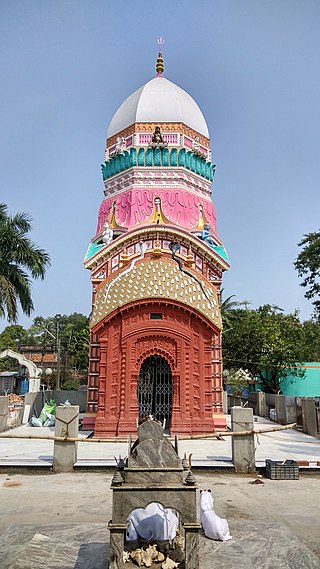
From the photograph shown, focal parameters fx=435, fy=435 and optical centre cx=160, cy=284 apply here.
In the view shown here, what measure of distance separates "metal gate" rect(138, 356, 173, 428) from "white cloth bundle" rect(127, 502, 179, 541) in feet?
39.0

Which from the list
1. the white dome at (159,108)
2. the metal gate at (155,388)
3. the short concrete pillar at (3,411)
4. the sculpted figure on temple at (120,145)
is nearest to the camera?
the short concrete pillar at (3,411)

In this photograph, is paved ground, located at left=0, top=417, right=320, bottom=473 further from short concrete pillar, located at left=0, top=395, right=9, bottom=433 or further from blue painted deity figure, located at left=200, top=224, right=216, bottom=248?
blue painted deity figure, located at left=200, top=224, right=216, bottom=248

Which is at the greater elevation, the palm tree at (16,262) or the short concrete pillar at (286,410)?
the palm tree at (16,262)

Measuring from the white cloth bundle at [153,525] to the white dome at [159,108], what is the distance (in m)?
21.6

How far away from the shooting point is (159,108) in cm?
2403

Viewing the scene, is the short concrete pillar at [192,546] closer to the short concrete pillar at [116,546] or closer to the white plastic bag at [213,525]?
the short concrete pillar at [116,546]

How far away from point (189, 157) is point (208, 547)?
66.4 ft

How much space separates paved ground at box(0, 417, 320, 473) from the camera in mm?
11617

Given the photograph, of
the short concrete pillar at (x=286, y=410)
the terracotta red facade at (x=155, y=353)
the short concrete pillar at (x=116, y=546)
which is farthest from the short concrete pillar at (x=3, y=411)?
the short concrete pillar at (x=116, y=546)

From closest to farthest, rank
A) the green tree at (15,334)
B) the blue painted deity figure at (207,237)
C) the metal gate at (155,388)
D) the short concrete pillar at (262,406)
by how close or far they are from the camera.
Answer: the metal gate at (155,388) → the blue painted deity figure at (207,237) → the short concrete pillar at (262,406) → the green tree at (15,334)

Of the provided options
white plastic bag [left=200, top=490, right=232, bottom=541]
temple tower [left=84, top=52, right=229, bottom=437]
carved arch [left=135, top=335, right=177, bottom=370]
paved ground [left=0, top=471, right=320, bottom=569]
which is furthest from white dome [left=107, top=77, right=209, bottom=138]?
white plastic bag [left=200, top=490, right=232, bottom=541]

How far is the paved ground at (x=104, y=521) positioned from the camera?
5.28m

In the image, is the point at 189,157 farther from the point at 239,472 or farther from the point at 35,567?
the point at 35,567

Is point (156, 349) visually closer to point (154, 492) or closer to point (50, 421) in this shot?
point (50, 421)
